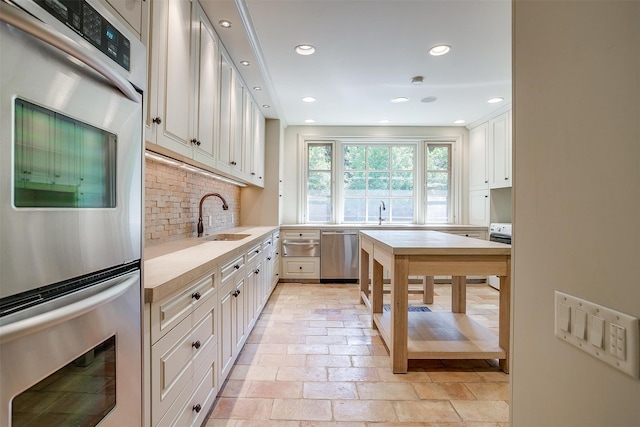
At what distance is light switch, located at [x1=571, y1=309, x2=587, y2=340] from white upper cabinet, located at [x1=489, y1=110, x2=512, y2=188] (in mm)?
4251

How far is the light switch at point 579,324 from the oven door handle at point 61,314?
1.04 m

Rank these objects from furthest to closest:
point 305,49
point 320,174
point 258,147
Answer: point 320,174 < point 258,147 < point 305,49

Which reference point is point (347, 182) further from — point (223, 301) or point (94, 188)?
point (94, 188)

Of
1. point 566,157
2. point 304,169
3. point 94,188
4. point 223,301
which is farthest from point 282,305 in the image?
point 566,157

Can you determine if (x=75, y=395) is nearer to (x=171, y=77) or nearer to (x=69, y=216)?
(x=69, y=216)

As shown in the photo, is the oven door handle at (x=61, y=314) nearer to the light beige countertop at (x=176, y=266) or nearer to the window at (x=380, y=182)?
the light beige countertop at (x=176, y=266)

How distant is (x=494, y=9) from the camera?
2221 mm

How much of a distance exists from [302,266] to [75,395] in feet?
13.6

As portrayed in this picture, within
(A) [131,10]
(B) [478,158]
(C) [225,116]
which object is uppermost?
(B) [478,158]

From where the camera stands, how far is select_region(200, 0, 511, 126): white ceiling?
7.34 feet

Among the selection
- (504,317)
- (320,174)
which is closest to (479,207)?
(320,174)

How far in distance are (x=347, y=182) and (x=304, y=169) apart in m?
0.81

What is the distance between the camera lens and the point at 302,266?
482 centimetres

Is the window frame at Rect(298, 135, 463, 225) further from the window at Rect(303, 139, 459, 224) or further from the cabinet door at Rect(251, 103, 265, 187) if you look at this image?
the cabinet door at Rect(251, 103, 265, 187)
